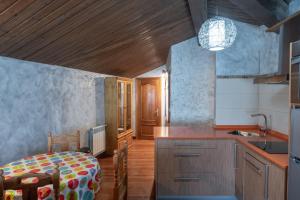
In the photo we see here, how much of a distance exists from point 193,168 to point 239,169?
531 mm

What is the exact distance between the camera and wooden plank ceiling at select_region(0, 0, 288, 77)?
1.82 metres

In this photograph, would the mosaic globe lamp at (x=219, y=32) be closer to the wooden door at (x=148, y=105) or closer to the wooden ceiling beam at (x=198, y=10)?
the wooden ceiling beam at (x=198, y=10)

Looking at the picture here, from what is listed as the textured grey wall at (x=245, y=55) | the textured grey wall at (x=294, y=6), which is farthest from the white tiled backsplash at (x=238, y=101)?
the textured grey wall at (x=294, y=6)

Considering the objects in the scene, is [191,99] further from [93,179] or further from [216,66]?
[93,179]

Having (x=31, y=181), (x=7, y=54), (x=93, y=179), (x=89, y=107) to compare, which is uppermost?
(x=7, y=54)

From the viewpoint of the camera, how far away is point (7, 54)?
88.5 inches

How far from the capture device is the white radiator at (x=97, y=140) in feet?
13.1

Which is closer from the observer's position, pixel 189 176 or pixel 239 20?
pixel 189 176

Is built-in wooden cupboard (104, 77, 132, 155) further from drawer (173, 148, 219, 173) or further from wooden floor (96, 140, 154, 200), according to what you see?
drawer (173, 148, 219, 173)

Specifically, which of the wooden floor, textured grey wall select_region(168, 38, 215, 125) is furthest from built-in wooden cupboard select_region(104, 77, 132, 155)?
textured grey wall select_region(168, 38, 215, 125)

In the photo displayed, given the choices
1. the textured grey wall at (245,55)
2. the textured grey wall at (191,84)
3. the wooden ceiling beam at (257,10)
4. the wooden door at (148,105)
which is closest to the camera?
the wooden ceiling beam at (257,10)

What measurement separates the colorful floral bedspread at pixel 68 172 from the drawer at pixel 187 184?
3.47 ft

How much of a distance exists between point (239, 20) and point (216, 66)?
31.3 inches

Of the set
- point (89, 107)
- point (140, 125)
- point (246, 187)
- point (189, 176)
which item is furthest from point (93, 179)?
point (140, 125)
